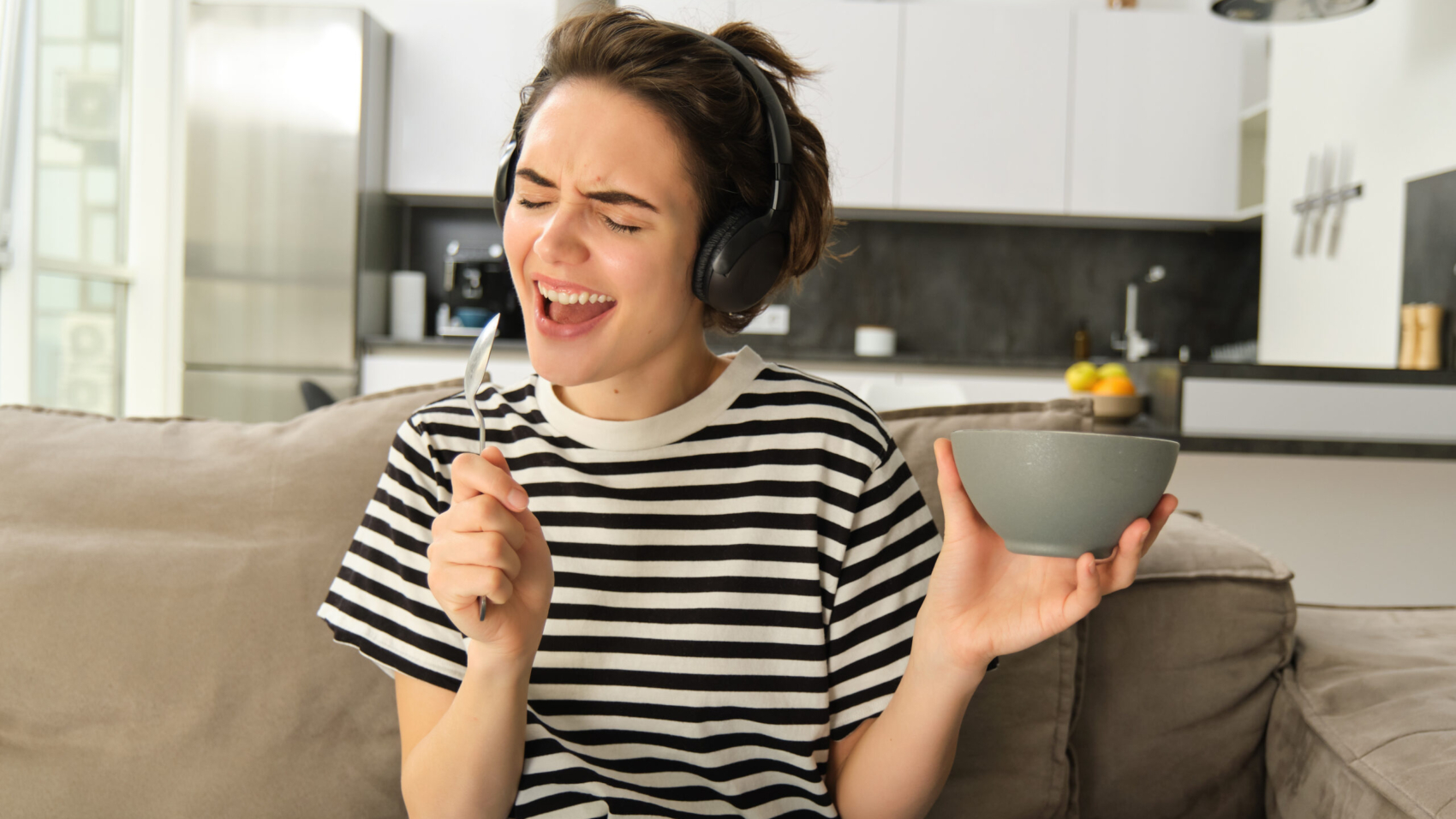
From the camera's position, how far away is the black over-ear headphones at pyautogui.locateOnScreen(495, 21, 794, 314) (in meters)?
0.93

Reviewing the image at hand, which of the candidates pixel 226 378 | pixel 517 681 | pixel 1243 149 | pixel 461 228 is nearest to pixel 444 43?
pixel 461 228

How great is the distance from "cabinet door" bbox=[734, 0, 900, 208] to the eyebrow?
3445 millimetres

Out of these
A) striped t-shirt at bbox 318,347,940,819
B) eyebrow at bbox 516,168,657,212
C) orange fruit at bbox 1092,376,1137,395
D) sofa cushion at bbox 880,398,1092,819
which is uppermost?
eyebrow at bbox 516,168,657,212

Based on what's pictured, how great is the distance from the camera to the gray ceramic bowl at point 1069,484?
1.96 feet

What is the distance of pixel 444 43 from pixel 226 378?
1.62 metres

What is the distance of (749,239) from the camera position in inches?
36.9

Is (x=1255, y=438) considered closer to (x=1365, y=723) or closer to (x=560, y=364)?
(x=1365, y=723)

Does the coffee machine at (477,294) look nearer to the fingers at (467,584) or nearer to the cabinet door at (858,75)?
the cabinet door at (858,75)

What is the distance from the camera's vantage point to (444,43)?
13.9ft

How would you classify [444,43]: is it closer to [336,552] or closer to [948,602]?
[336,552]

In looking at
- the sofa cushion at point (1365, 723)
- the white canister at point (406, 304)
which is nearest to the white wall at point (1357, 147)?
the sofa cushion at point (1365, 723)

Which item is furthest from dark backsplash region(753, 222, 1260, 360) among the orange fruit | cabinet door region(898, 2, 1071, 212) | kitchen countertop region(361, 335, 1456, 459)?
the orange fruit

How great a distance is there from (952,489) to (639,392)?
37 cm

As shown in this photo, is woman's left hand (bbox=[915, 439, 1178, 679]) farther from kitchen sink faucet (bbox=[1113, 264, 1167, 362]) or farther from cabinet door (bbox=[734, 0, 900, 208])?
kitchen sink faucet (bbox=[1113, 264, 1167, 362])
